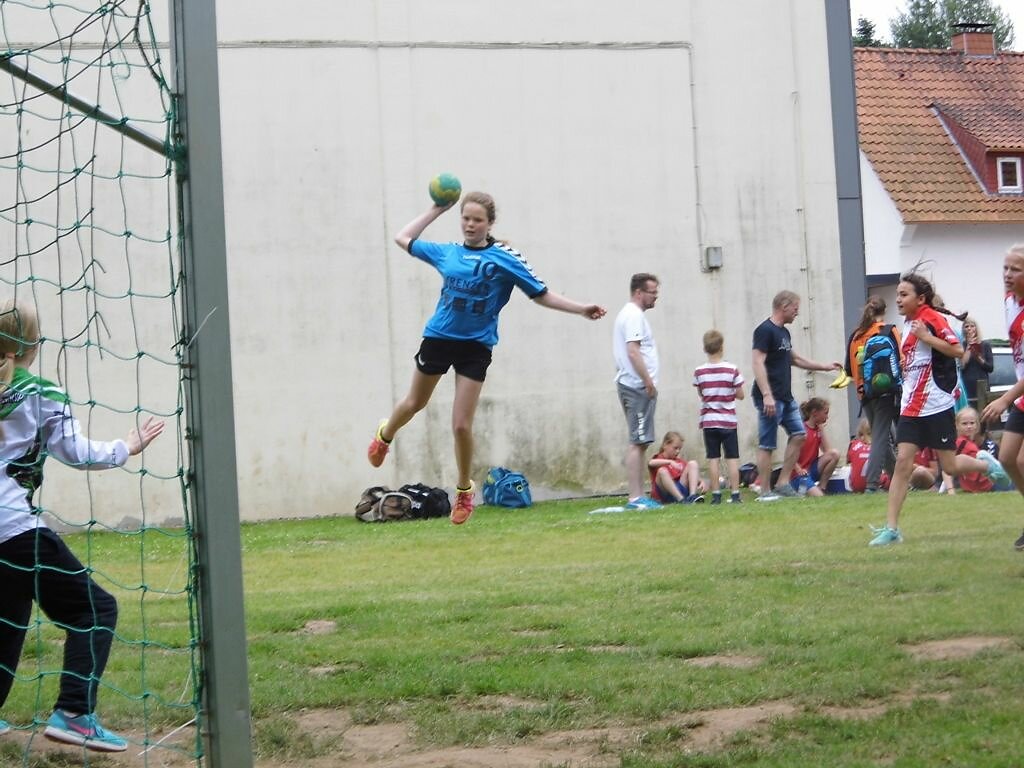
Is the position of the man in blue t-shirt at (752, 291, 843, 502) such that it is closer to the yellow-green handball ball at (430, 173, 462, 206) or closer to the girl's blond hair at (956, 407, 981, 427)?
the girl's blond hair at (956, 407, 981, 427)

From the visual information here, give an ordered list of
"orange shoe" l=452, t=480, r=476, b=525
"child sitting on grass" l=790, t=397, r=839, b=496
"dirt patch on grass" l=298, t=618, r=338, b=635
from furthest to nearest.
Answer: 1. "child sitting on grass" l=790, t=397, r=839, b=496
2. "orange shoe" l=452, t=480, r=476, b=525
3. "dirt patch on grass" l=298, t=618, r=338, b=635

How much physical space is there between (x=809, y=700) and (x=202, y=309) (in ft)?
9.33

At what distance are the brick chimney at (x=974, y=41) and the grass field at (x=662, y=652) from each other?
108 feet

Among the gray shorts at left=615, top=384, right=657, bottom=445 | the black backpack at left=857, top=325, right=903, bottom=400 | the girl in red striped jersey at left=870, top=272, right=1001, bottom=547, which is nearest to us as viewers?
the girl in red striped jersey at left=870, top=272, right=1001, bottom=547

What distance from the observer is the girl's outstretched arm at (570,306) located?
8.29 meters

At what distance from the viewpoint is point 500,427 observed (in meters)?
17.5

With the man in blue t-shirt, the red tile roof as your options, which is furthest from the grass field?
the red tile roof

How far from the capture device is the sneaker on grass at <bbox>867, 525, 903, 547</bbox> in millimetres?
10023

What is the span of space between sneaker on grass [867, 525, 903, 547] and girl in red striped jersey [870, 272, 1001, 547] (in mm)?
430

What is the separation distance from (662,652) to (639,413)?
7819 millimetres

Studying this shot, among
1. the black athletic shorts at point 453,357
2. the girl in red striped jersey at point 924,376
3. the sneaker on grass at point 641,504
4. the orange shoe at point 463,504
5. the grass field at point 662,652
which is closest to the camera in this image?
the grass field at point 662,652

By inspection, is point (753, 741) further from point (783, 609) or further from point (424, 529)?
point (424, 529)

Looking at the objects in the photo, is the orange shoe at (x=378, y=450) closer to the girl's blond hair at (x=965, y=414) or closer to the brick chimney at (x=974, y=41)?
the girl's blond hair at (x=965, y=414)

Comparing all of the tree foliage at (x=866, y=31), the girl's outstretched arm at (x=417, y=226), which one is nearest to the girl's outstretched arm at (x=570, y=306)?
the girl's outstretched arm at (x=417, y=226)
